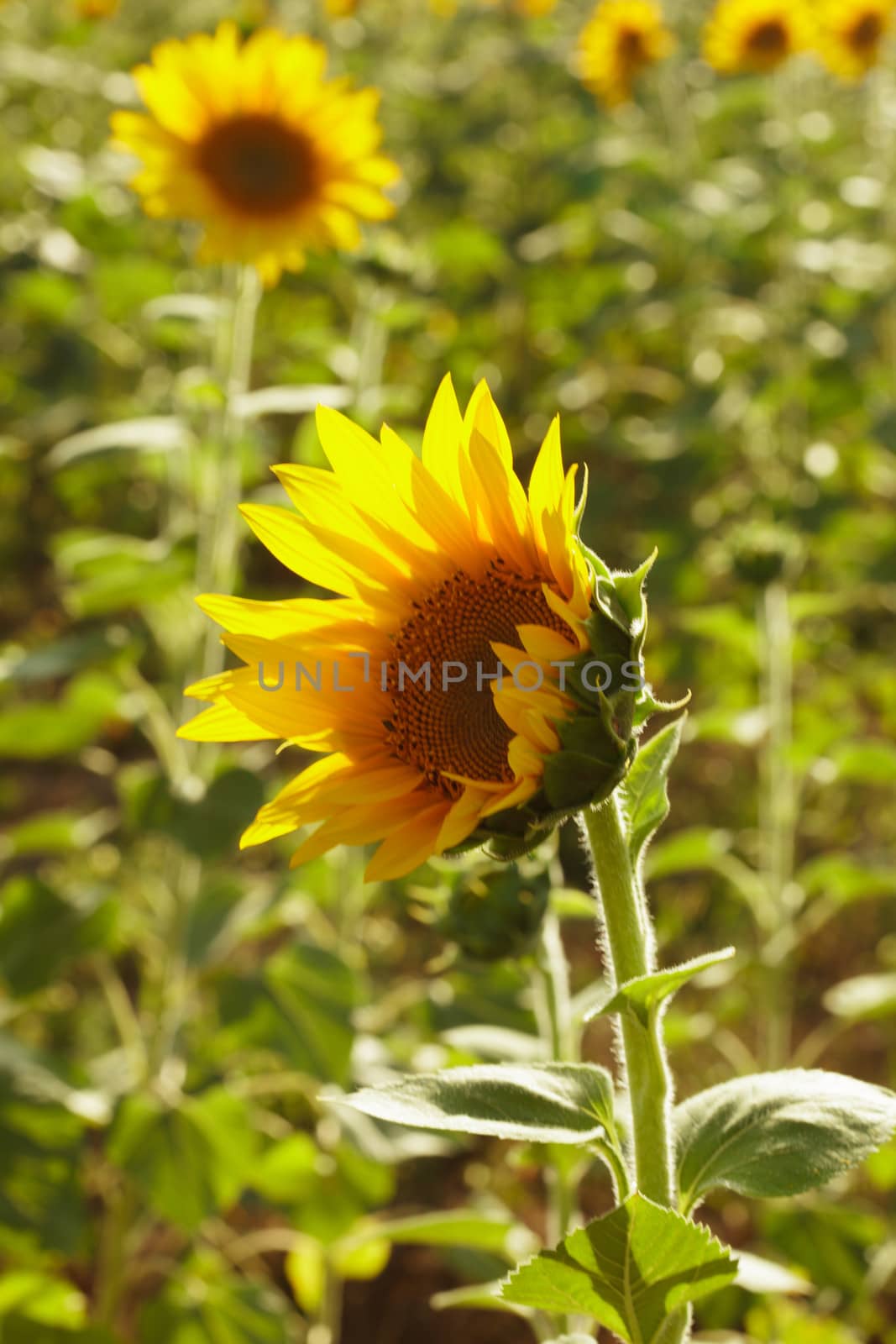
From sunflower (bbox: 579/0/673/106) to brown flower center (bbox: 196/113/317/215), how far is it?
7.59 feet

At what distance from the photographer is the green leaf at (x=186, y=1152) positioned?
169 cm

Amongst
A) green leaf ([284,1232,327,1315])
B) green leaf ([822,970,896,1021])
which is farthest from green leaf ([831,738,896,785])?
green leaf ([284,1232,327,1315])

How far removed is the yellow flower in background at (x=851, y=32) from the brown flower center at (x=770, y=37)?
172 mm

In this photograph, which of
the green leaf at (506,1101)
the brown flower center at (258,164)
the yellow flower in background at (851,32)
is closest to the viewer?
the green leaf at (506,1101)

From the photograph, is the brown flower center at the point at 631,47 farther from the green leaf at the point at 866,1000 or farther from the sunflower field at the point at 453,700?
the green leaf at the point at 866,1000

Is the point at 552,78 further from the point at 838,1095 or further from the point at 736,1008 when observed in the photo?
the point at 838,1095

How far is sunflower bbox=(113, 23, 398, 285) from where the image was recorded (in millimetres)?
2070

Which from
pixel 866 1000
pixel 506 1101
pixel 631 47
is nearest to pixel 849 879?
pixel 866 1000

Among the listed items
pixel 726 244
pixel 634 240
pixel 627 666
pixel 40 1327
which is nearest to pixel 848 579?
pixel 726 244

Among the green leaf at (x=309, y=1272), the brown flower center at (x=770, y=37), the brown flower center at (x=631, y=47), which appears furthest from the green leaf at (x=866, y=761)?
the brown flower center at (x=631, y=47)

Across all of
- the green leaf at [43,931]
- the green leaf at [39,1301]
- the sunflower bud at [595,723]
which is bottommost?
the green leaf at [39,1301]

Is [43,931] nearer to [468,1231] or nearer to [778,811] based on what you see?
[468,1231]

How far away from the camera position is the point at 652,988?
0.77m

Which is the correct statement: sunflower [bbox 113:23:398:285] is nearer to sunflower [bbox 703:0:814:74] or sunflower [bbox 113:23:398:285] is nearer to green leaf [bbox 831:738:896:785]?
green leaf [bbox 831:738:896:785]
